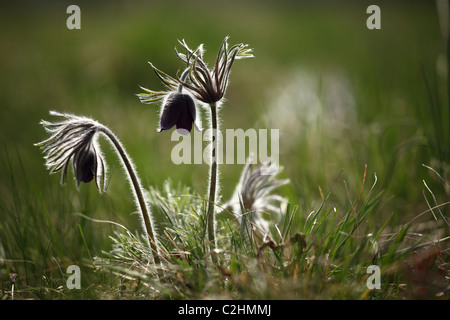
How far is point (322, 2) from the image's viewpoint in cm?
1260

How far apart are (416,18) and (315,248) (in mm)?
9659

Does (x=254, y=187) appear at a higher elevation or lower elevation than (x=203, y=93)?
lower

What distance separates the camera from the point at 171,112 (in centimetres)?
178

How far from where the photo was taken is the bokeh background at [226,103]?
2.34 meters

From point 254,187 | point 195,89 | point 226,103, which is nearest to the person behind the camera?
point 195,89

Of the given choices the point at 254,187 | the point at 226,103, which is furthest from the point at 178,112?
the point at 226,103

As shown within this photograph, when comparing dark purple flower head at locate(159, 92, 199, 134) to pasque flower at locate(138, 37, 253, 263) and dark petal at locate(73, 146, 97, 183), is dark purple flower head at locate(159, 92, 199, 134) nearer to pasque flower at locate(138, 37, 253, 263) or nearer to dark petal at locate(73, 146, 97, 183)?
pasque flower at locate(138, 37, 253, 263)

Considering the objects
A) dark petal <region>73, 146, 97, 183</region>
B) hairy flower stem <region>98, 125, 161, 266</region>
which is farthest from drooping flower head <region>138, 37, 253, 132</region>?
dark petal <region>73, 146, 97, 183</region>

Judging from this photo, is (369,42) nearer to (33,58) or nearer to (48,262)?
(33,58)

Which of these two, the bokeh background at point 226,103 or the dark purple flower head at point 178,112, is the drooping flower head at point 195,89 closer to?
the dark purple flower head at point 178,112

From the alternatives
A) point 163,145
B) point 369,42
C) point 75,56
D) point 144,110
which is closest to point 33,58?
point 75,56

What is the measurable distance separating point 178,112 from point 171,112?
3 cm

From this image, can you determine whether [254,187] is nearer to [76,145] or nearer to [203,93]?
[203,93]

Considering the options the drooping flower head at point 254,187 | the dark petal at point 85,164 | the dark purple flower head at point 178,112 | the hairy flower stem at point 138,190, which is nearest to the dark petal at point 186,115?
the dark purple flower head at point 178,112
